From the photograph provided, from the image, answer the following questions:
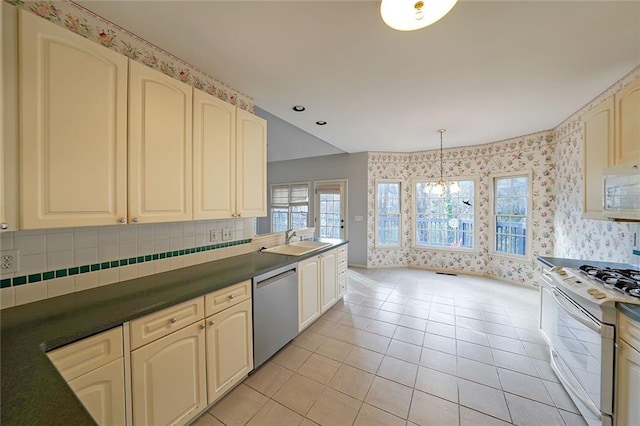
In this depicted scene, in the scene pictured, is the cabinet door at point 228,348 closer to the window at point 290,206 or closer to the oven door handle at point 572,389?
the oven door handle at point 572,389

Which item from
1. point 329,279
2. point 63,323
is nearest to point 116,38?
point 63,323

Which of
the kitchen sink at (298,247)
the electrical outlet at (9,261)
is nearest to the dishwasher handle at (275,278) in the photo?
the kitchen sink at (298,247)

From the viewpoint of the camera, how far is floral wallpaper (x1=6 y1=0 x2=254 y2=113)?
136 cm

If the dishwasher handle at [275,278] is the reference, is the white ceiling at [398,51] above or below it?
above

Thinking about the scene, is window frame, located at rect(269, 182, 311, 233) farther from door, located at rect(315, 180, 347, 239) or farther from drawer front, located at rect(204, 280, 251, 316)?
drawer front, located at rect(204, 280, 251, 316)

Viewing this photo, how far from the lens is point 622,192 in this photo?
1658 millimetres

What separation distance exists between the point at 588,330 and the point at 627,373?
261mm

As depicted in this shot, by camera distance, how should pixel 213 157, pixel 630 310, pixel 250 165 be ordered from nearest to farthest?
pixel 630 310 → pixel 213 157 → pixel 250 165

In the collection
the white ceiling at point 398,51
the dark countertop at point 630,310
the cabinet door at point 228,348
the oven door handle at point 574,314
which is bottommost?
the cabinet door at point 228,348

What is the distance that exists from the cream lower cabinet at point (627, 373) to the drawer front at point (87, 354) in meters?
2.66

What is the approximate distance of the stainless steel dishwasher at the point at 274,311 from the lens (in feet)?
6.42

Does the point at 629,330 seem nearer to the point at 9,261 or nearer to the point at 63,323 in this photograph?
the point at 63,323

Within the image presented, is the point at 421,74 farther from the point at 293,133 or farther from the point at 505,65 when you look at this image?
the point at 293,133

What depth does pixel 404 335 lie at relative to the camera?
261 centimetres
